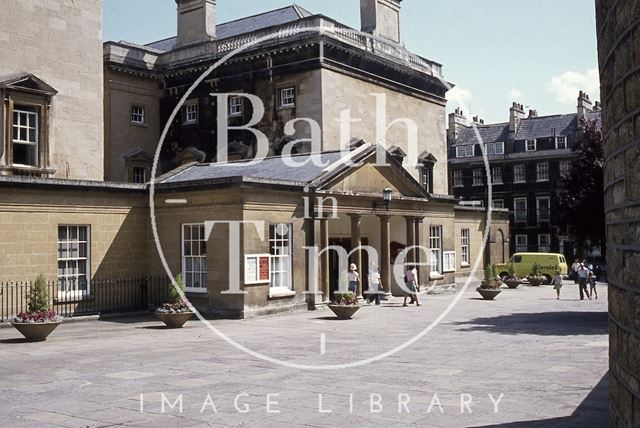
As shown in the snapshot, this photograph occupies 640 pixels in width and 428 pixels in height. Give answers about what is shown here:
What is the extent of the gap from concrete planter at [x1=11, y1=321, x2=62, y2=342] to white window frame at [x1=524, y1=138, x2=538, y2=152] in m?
55.7

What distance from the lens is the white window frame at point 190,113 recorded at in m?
39.9

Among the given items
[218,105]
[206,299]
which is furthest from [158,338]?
[218,105]

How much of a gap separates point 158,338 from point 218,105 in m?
22.5

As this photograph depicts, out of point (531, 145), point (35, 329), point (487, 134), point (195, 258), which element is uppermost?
point (487, 134)

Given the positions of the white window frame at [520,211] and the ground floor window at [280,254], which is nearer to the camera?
the ground floor window at [280,254]

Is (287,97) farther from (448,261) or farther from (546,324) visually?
(546,324)

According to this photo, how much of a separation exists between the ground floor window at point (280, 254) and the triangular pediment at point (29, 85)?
11.9 meters

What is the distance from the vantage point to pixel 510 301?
29656 millimetres

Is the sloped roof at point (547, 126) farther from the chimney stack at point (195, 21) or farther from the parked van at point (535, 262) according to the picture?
the chimney stack at point (195, 21)

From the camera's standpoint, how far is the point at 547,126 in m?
65.6

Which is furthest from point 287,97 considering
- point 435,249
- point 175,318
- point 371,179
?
point 175,318

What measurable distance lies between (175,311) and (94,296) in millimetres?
4731

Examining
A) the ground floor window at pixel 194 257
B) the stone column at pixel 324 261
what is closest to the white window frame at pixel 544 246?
the stone column at pixel 324 261

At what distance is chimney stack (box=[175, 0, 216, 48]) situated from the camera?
132ft
